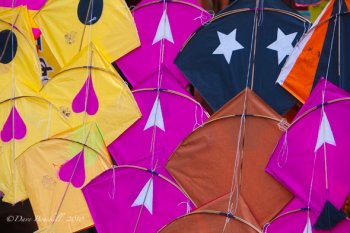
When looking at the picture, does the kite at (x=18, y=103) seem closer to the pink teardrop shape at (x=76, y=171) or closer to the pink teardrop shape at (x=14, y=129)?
the pink teardrop shape at (x=14, y=129)

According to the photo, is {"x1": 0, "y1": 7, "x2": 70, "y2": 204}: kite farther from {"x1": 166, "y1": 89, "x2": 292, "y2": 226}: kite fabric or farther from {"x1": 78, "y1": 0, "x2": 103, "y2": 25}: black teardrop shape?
{"x1": 166, "y1": 89, "x2": 292, "y2": 226}: kite fabric

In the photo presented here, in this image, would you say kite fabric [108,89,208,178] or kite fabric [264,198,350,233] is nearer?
kite fabric [264,198,350,233]

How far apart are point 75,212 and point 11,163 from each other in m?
0.82

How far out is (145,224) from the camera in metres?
5.57

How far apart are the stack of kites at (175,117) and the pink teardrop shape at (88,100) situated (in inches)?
0.4

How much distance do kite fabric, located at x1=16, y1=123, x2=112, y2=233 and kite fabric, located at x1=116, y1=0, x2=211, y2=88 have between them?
766 millimetres

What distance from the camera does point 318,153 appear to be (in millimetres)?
5070

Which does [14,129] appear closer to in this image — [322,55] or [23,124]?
[23,124]

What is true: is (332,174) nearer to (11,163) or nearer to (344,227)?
(344,227)

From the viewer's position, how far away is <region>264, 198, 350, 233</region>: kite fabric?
5.07 metres

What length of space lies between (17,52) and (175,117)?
176 cm

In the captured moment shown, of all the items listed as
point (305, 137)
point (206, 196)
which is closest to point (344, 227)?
point (305, 137)

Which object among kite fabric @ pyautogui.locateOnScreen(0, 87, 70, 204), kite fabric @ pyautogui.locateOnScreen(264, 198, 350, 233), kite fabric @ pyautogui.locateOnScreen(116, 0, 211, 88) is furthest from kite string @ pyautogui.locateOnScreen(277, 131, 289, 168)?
kite fabric @ pyautogui.locateOnScreen(0, 87, 70, 204)

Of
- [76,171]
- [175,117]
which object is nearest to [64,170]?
[76,171]
